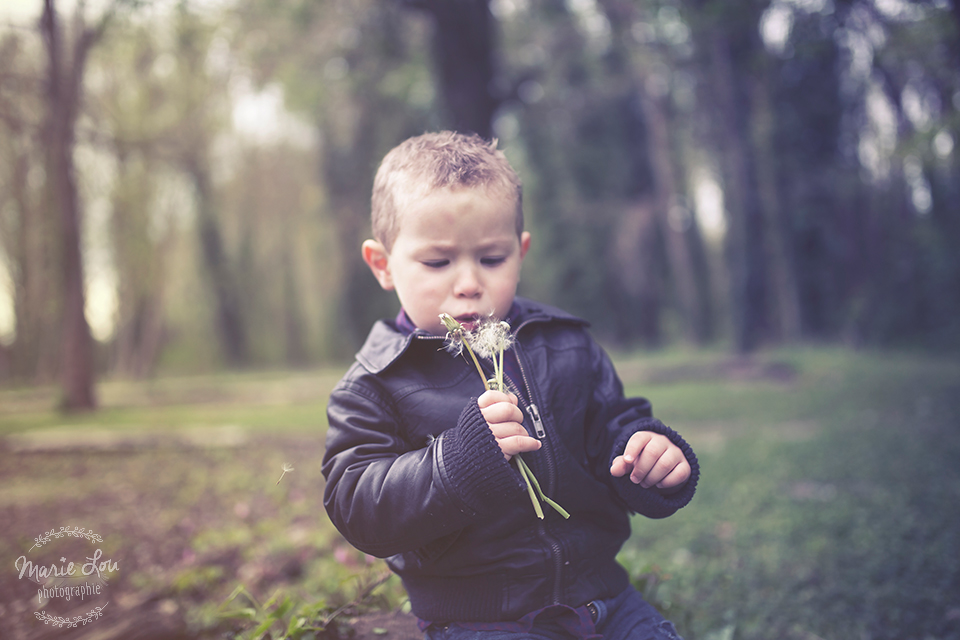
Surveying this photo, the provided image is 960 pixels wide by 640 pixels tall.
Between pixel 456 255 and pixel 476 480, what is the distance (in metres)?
0.62

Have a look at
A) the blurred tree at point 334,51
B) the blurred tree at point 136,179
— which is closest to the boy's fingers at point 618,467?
the blurred tree at point 334,51

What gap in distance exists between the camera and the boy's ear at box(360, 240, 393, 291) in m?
1.89

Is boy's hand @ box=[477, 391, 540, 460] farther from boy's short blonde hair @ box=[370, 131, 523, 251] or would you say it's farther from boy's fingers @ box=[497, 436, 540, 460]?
boy's short blonde hair @ box=[370, 131, 523, 251]

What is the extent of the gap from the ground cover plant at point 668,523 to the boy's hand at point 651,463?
2.41 ft

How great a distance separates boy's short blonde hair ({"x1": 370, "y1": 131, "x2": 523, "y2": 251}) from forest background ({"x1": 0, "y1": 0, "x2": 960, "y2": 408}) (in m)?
5.61

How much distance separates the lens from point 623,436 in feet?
5.54

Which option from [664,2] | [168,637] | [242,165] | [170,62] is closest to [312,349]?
[242,165]

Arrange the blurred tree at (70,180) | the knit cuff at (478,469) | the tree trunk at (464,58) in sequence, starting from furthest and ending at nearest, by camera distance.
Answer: the blurred tree at (70,180) < the tree trunk at (464,58) < the knit cuff at (478,469)

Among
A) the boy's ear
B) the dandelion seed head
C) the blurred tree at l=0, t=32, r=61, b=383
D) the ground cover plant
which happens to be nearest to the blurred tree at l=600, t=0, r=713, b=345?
the ground cover plant

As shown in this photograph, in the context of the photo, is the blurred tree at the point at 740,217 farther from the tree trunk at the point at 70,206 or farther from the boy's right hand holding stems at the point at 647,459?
the boy's right hand holding stems at the point at 647,459

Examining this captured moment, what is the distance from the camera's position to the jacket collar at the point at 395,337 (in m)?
1.71

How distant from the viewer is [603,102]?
1659 cm

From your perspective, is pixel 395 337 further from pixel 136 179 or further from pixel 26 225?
pixel 136 179

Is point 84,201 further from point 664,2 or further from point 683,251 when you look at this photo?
point 683,251
